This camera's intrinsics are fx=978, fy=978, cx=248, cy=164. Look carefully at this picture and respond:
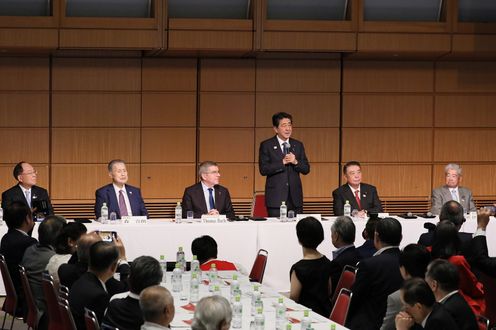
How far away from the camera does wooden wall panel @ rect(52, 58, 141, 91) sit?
531 inches

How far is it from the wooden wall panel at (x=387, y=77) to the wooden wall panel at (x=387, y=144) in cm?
60

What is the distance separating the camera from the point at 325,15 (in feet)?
44.8

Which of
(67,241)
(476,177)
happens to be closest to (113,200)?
(67,241)

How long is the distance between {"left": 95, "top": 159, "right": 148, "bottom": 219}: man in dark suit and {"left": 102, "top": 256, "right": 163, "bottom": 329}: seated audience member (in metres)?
→ 4.93

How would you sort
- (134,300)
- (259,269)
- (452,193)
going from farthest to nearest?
(452,193), (259,269), (134,300)

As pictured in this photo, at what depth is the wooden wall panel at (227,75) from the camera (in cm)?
1380

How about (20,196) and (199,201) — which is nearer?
(20,196)

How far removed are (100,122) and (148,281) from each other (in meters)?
8.17

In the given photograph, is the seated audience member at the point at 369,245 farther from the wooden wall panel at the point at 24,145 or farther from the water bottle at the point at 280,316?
the wooden wall panel at the point at 24,145

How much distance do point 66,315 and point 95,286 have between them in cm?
35

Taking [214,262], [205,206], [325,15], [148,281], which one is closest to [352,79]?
[325,15]

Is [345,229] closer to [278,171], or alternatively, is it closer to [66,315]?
[66,315]

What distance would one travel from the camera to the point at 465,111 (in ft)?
47.2

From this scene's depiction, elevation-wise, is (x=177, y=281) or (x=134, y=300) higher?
(x=134, y=300)
